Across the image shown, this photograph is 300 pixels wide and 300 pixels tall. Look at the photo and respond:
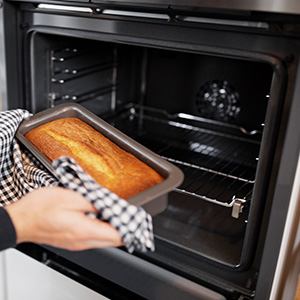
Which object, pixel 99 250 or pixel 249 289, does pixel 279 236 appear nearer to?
pixel 249 289

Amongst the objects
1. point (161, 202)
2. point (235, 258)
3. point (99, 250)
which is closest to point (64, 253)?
point (99, 250)

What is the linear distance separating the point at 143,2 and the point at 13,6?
0.42 metres

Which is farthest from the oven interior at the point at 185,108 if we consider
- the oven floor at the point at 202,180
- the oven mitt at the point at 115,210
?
the oven mitt at the point at 115,210

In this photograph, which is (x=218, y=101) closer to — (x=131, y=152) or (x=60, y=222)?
(x=131, y=152)

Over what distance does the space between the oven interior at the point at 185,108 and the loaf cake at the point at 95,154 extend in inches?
13.3

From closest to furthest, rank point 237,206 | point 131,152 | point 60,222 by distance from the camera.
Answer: point 60,222 → point 131,152 → point 237,206

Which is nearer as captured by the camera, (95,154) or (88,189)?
(88,189)

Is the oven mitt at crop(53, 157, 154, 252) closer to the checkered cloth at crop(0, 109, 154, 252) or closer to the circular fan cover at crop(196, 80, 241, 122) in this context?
the checkered cloth at crop(0, 109, 154, 252)

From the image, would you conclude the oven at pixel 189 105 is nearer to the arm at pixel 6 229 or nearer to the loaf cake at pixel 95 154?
the loaf cake at pixel 95 154

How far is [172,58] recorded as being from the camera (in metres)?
1.40

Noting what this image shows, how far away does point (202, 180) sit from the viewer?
1.24 meters

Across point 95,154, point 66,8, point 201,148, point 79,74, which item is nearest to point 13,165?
point 95,154

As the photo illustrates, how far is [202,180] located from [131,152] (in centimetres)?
50

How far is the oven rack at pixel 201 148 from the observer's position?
120 centimetres
